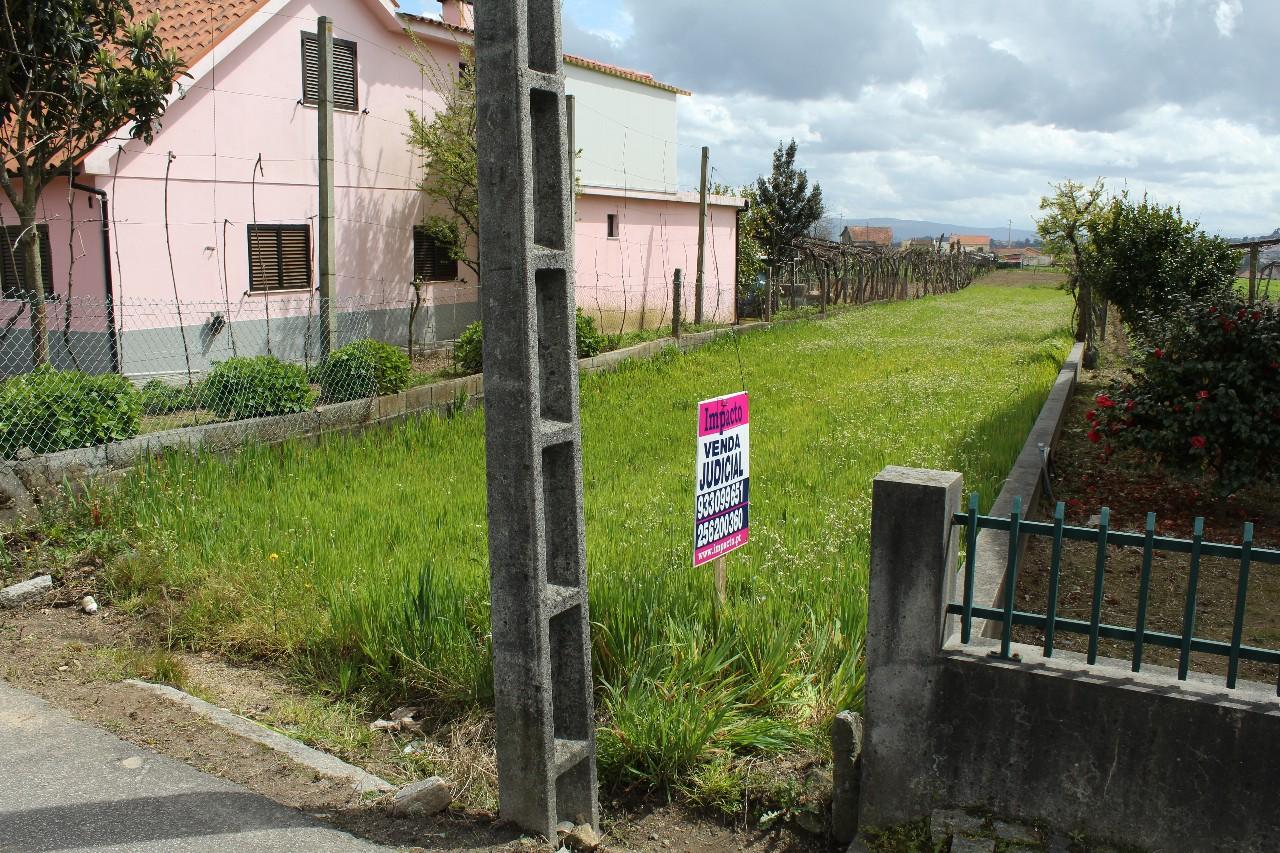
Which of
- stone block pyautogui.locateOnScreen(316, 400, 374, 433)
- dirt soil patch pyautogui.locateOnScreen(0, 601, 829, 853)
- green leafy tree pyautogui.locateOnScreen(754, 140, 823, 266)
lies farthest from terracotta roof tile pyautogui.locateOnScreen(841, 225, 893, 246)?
dirt soil patch pyautogui.locateOnScreen(0, 601, 829, 853)

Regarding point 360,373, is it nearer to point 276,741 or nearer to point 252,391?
point 252,391

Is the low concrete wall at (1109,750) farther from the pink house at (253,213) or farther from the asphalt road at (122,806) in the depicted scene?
the pink house at (253,213)

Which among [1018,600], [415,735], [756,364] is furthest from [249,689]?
[756,364]

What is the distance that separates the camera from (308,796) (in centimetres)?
428

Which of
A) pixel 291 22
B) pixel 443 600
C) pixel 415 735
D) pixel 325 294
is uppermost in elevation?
pixel 291 22

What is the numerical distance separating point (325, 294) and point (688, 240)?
52.6 ft

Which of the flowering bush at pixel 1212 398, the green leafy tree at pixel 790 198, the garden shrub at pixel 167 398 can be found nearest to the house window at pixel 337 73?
the garden shrub at pixel 167 398

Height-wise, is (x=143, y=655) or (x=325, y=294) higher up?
(x=325, y=294)

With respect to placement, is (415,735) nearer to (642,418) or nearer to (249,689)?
(249,689)

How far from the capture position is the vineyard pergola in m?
32.3

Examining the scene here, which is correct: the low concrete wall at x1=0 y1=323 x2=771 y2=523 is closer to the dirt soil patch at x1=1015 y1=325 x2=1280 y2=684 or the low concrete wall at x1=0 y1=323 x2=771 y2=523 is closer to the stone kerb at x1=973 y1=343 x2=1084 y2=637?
the stone kerb at x1=973 y1=343 x2=1084 y2=637

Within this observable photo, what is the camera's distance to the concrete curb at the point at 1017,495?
209 inches

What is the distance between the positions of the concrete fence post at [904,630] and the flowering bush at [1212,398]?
15.5ft

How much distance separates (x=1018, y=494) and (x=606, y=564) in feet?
10.8
